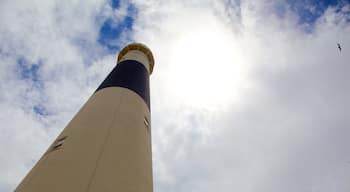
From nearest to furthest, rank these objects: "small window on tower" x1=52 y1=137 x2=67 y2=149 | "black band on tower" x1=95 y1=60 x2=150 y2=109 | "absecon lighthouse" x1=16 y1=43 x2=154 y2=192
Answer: "absecon lighthouse" x1=16 y1=43 x2=154 y2=192 < "small window on tower" x1=52 y1=137 x2=67 y2=149 < "black band on tower" x1=95 y1=60 x2=150 y2=109

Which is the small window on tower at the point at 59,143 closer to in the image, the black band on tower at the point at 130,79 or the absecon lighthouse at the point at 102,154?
the absecon lighthouse at the point at 102,154

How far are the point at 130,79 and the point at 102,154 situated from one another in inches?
129

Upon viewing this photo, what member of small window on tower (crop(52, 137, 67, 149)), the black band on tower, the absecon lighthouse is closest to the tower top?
the black band on tower

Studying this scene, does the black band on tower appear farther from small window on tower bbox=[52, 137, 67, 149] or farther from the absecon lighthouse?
small window on tower bbox=[52, 137, 67, 149]

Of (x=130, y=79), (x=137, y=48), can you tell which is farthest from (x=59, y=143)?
(x=137, y=48)

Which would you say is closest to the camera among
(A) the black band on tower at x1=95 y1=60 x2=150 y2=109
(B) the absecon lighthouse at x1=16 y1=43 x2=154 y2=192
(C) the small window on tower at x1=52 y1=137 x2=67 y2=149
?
(B) the absecon lighthouse at x1=16 y1=43 x2=154 y2=192

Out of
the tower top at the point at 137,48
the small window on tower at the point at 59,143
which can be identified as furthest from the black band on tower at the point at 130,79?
the small window on tower at the point at 59,143

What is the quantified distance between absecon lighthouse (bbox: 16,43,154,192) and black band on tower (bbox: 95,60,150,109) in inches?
18.3

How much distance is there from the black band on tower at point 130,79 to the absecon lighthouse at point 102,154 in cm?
47

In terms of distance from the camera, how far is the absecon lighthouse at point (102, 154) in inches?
118

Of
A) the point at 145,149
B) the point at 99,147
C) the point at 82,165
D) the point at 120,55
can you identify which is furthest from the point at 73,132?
the point at 120,55

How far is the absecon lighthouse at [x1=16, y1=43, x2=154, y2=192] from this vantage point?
3008mm

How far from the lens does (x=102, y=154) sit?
3.47m

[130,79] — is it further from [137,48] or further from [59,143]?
[137,48]
